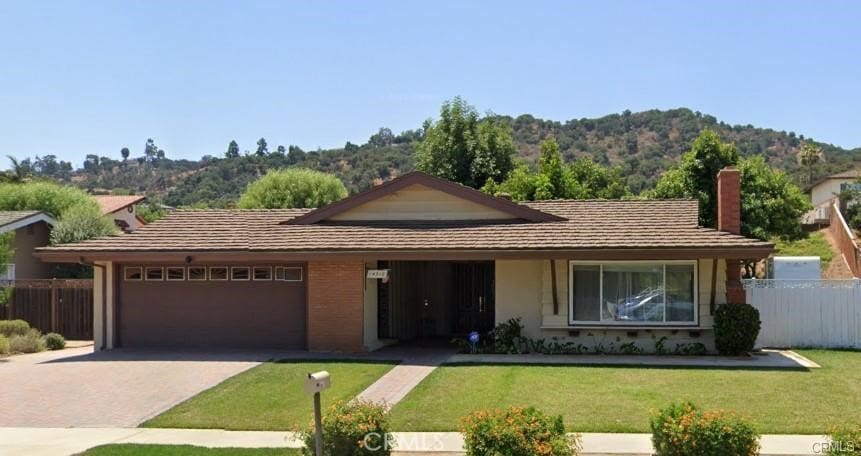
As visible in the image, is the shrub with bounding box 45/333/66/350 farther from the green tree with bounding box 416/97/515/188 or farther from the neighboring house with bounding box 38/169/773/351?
the green tree with bounding box 416/97/515/188

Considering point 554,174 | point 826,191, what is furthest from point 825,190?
point 554,174

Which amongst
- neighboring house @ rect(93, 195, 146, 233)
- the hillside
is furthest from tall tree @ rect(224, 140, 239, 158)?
neighboring house @ rect(93, 195, 146, 233)

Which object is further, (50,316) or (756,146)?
(756,146)

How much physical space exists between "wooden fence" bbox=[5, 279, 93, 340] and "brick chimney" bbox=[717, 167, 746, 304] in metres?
17.7

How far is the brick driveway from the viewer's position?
14.1 m

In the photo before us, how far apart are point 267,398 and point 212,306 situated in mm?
7274

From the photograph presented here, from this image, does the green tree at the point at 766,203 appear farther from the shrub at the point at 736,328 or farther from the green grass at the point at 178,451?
the green grass at the point at 178,451

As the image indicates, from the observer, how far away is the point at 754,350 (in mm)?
19922

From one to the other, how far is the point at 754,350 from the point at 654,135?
76.8m

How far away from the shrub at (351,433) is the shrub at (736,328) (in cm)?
1111

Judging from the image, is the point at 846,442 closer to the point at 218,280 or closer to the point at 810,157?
the point at 218,280

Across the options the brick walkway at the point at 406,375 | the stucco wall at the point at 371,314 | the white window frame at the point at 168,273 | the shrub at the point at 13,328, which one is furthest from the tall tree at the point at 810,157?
the shrub at the point at 13,328

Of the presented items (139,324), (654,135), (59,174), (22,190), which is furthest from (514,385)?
(59,174)

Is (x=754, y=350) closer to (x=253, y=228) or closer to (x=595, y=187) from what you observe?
(x=253, y=228)
